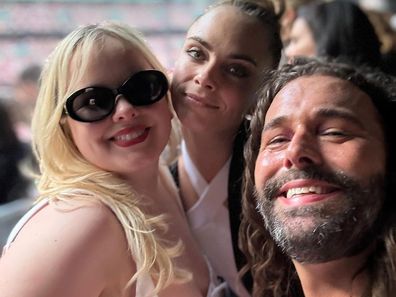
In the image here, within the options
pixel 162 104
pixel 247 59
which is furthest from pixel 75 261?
pixel 247 59

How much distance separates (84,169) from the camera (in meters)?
1.22

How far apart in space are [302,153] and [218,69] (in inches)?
15.2

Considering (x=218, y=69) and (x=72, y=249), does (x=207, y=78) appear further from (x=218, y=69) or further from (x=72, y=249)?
(x=72, y=249)

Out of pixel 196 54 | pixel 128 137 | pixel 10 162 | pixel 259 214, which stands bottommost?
pixel 10 162

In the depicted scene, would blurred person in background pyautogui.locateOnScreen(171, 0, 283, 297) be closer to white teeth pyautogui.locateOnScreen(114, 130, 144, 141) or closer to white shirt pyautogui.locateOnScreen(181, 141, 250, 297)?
white shirt pyautogui.locateOnScreen(181, 141, 250, 297)

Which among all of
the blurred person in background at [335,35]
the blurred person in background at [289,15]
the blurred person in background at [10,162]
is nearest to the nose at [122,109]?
the blurred person in background at [335,35]

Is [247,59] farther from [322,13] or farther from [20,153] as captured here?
[20,153]

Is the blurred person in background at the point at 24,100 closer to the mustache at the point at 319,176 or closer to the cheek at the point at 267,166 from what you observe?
the cheek at the point at 267,166

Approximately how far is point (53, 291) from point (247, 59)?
2.34 ft

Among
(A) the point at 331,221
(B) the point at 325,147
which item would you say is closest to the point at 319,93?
(B) the point at 325,147

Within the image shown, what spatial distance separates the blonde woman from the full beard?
11.1 inches

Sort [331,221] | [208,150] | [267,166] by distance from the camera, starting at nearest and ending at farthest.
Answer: [331,221], [267,166], [208,150]

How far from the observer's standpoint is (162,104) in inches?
50.4

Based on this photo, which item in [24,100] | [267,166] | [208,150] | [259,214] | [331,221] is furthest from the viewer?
[24,100]
